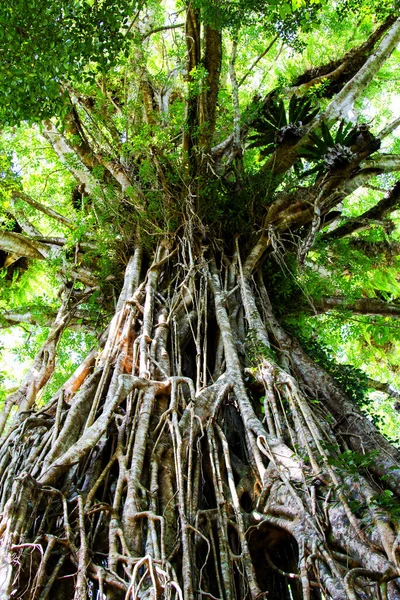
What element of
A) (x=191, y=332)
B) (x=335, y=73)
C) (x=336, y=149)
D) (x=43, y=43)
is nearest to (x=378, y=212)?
(x=336, y=149)

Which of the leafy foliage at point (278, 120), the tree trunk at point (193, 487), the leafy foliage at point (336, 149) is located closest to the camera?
the tree trunk at point (193, 487)

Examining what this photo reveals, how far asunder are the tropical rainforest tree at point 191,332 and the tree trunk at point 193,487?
13mm

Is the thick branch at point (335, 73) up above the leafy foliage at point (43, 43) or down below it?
above

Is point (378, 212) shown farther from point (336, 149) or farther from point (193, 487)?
point (193, 487)

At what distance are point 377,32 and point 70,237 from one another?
5.09 meters

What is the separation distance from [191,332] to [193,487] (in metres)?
1.81

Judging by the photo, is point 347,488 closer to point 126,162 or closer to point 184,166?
point 184,166

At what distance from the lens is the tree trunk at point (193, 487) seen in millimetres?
1929

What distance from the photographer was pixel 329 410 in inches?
149

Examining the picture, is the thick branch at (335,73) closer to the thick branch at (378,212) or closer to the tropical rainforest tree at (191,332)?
the tropical rainforest tree at (191,332)

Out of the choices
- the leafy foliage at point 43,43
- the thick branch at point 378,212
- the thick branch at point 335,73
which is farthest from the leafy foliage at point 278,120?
the leafy foliage at point 43,43

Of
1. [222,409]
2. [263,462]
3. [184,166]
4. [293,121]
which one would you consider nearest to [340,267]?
[293,121]

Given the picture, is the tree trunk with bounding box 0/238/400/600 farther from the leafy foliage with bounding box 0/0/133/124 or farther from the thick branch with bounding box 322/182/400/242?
the thick branch with bounding box 322/182/400/242

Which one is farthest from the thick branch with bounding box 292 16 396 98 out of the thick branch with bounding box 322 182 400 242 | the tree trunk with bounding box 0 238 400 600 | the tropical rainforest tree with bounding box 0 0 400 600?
the tree trunk with bounding box 0 238 400 600
